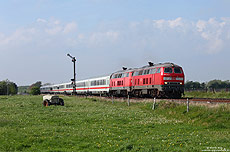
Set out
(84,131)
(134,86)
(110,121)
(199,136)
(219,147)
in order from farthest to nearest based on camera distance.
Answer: (134,86) → (110,121) → (84,131) → (199,136) → (219,147)

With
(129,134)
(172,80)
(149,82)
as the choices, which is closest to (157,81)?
(172,80)

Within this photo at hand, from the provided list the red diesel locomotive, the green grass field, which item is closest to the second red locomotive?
the red diesel locomotive

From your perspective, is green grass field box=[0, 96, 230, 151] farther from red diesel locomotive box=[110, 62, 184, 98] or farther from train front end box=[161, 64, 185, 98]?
red diesel locomotive box=[110, 62, 184, 98]

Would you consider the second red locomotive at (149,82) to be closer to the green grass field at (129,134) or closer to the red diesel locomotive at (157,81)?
the red diesel locomotive at (157,81)

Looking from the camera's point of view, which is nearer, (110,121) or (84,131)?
(84,131)

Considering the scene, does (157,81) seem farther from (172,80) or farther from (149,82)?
(149,82)

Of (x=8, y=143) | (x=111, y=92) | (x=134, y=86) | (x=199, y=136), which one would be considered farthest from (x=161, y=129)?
(x=111, y=92)

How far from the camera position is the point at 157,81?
115ft

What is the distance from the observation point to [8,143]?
13680 mm

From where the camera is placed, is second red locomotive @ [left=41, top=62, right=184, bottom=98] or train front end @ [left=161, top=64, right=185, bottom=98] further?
second red locomotive @ [left=41, top=62, right=184, bottom=98]

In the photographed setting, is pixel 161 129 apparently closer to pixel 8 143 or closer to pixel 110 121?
pixel 110 121

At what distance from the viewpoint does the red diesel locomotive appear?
33.9 m

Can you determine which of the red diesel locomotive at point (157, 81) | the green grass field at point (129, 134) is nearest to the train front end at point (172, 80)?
the red diesel locomotive at point (157, 81)

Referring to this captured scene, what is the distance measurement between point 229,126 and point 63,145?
10083 millimetres
